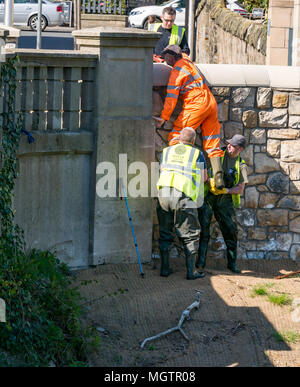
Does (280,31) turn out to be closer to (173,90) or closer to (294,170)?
(294,170)

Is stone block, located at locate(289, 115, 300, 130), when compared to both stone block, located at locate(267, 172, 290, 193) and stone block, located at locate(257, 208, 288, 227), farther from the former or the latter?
stone block, located at locate(257, 208, 288, 227)

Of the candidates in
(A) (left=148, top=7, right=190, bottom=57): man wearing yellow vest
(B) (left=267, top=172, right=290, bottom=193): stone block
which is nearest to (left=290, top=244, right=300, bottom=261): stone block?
(B) (left=267, top=172, right=290, bottom=193): stone block

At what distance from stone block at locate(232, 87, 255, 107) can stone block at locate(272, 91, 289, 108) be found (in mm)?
283

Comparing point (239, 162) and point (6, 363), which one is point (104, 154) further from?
point (6, 363)

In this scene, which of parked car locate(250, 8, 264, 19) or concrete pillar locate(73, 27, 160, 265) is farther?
parked car locate(250, 8, 264, 19)

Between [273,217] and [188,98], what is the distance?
2011 mm

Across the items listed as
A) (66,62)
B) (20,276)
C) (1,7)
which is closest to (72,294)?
(20,276)

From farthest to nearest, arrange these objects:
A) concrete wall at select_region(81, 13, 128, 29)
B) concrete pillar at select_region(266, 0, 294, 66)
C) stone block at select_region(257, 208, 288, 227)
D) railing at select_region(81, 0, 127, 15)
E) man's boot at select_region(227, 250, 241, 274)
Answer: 1. railing at select_region(81, 0, 127, 15)
2. concrete wall at select_region(81, 13, 128, 29)
3. concrete pillar at select_region(266, 0, 294, 66)
4. stone block at select_region(257, 208, 288, 227)
5. man's boot at select_region(227, 250, 241, 274)

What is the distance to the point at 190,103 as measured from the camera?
389 inches

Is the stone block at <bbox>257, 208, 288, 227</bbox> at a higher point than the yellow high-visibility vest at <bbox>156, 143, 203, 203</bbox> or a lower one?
lower

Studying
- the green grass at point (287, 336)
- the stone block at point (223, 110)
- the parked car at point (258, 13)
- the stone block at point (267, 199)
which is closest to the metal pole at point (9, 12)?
the stone block at point (223, 110)

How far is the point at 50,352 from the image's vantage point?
24.2 ft

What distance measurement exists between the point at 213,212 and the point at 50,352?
11.5 ft

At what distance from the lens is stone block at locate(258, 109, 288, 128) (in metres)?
10.6
